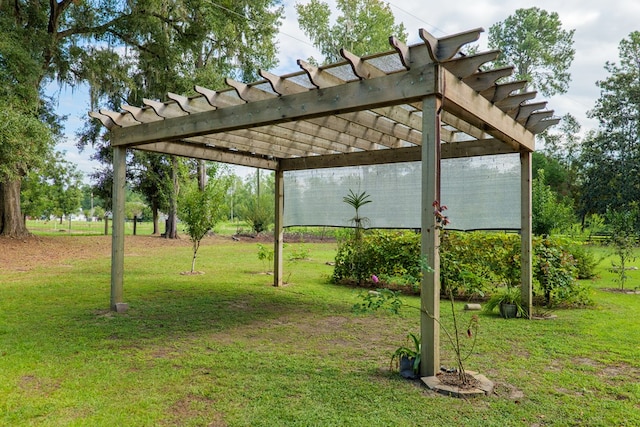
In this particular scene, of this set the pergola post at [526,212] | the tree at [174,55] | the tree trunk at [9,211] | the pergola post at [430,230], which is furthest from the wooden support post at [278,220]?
the tree trunk at [9,211]

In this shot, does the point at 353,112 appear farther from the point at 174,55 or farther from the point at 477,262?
the point at 174,55

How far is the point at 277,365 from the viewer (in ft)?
11.0

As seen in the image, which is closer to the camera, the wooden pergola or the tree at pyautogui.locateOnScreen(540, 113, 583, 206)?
the wooden pergola

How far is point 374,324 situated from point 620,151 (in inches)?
970

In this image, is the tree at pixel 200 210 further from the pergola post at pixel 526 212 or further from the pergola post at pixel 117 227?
the pergola post at pixel 526 212

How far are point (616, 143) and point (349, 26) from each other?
16.3 m

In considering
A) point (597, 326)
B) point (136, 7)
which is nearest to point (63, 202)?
point (136, 7)

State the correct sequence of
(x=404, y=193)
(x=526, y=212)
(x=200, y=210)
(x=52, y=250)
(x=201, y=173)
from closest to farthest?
(x=526, y=212), (x=404, y=193), (x=200, y=210), (x=52, y=250), (x=201, y=173)

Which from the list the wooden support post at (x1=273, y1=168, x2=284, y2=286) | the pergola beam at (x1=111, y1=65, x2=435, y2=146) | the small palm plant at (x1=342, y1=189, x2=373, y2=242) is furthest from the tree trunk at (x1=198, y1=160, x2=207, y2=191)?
the pergola beam at (x1=111, y1=65, x2=435, y2=146)

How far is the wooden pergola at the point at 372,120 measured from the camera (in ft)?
9.64

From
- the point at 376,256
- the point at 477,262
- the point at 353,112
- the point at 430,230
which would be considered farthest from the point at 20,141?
the point at 430,230

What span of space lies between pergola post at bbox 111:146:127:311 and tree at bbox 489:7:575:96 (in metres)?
25.0

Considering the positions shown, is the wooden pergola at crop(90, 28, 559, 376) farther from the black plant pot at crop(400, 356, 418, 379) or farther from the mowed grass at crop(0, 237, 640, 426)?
the mowed grass at crop(0, 237, 640, 426)

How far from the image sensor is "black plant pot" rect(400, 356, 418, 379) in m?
3.07
